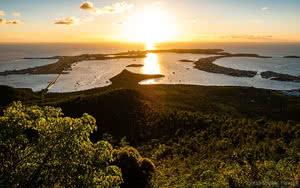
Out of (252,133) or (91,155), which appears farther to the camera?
(252,133)

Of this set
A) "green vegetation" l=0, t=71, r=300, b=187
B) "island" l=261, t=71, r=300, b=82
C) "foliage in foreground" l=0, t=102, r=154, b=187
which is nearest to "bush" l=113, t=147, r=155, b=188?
"green vegetation" l=0, t=71, r=300, b=187

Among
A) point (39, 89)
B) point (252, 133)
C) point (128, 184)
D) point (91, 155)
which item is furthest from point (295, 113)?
point (39, 89)

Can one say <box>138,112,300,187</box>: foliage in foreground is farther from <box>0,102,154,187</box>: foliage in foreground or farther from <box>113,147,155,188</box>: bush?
<box>0,102,154,187</box>: foliage in foreground

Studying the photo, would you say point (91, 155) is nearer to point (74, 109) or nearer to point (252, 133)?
point (252, 133)

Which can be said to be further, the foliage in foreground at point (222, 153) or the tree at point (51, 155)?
the foliage in foreground at point (222, 153)

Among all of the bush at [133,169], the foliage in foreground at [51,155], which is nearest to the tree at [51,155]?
the foliage in foreground at [51,155]

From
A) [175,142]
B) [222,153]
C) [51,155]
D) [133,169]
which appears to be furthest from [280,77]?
[51,155]

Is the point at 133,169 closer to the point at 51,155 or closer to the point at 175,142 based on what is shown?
the point at 51,155

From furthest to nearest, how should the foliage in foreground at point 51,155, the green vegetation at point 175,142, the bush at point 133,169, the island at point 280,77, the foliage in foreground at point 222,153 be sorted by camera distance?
the island at point 280,77 → the bush at point 133,169 → the foliage in foreground at point 222,153 → the green vegetation at point 175,142 → the foliage in foreground at point 51,155

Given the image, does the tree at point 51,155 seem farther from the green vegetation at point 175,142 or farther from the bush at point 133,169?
the bush at point 133,169
